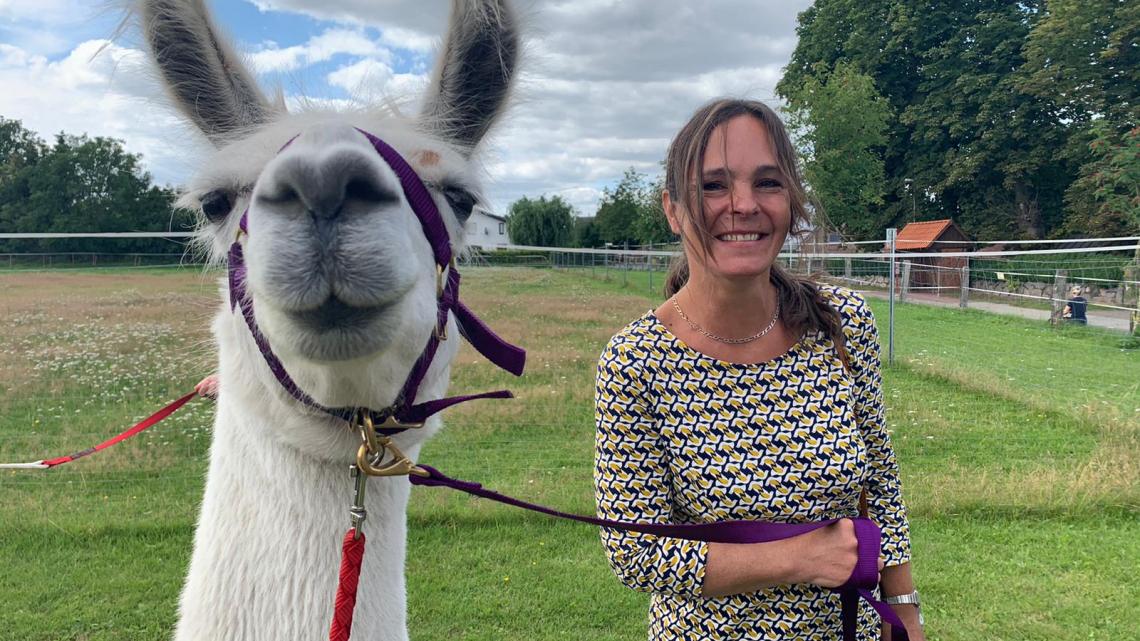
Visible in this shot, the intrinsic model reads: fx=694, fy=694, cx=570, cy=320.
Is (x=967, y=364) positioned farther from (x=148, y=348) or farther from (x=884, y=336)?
(x=148, y=348)

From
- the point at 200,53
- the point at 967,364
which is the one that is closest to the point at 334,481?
the point at 200,53

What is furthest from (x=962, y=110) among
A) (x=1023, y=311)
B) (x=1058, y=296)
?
(x=1058, y=296)

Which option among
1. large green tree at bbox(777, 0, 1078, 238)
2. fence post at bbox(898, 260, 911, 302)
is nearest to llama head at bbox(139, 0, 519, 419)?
fence post at bbox(898, 260, 911, 302)

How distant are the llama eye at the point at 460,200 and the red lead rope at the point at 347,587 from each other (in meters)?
0.82

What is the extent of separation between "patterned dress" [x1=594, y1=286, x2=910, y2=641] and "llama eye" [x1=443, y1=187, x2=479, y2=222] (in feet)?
1.73

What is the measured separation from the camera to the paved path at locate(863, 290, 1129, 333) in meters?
13.8

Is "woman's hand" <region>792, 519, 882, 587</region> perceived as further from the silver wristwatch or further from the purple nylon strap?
the silver wristwatch

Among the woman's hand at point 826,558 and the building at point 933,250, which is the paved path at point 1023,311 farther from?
the woman's hand at point 826,558

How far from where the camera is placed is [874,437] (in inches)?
71.1

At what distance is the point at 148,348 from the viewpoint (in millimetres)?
8172

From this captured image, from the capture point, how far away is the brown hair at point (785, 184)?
1.66 m

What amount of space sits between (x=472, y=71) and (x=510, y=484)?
13.7 ft

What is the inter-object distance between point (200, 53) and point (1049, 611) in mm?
4967

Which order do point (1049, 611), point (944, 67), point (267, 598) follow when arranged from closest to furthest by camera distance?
1. point (267, 598)
2. point (1049, 611)
3. point (944, 67)
